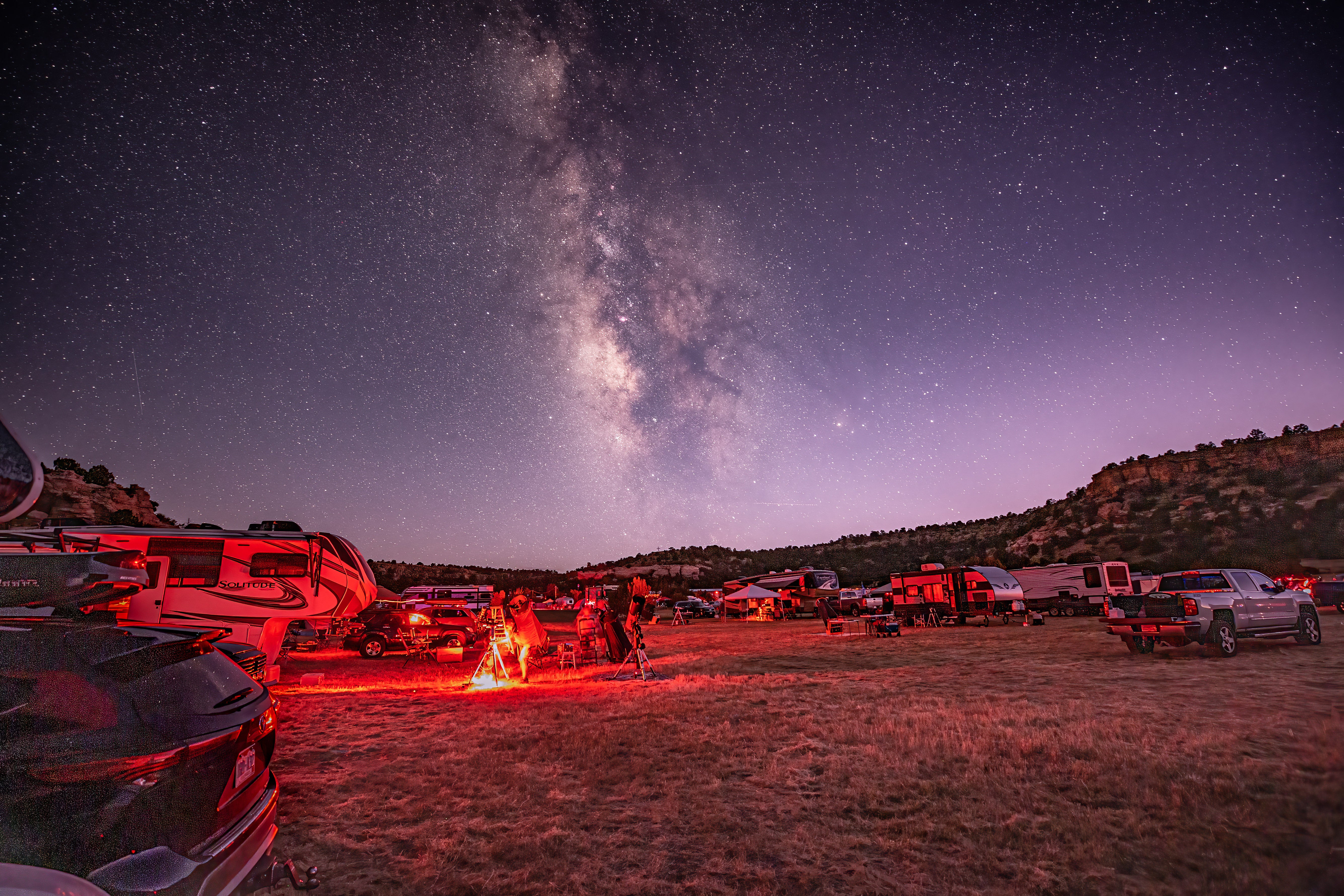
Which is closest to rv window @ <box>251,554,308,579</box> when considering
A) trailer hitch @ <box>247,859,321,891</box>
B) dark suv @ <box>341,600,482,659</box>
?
dark suv @ <box>341,600,482,659</box>

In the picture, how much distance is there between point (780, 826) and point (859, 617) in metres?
26.0

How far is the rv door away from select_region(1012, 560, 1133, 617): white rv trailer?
114ft

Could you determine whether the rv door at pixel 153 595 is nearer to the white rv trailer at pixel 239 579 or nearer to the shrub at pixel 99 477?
the white rv trailer at pixel 239 579

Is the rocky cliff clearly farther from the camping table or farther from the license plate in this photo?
the license plate

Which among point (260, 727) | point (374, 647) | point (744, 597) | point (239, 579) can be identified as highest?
point (239, 579)

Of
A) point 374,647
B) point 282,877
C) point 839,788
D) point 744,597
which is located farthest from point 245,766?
point 744,597

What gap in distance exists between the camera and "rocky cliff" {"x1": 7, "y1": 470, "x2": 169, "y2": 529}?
37000 millimetres

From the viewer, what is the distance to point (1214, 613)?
14.0m

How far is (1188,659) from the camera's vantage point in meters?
13.9

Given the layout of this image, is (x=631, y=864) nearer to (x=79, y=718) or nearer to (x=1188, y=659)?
(x=79, y=718)

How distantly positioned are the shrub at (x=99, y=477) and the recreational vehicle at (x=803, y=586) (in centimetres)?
4527

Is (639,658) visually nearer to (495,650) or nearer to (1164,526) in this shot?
(495,650)

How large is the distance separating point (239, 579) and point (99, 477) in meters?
45.3

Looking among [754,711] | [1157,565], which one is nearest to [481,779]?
[754,711]
